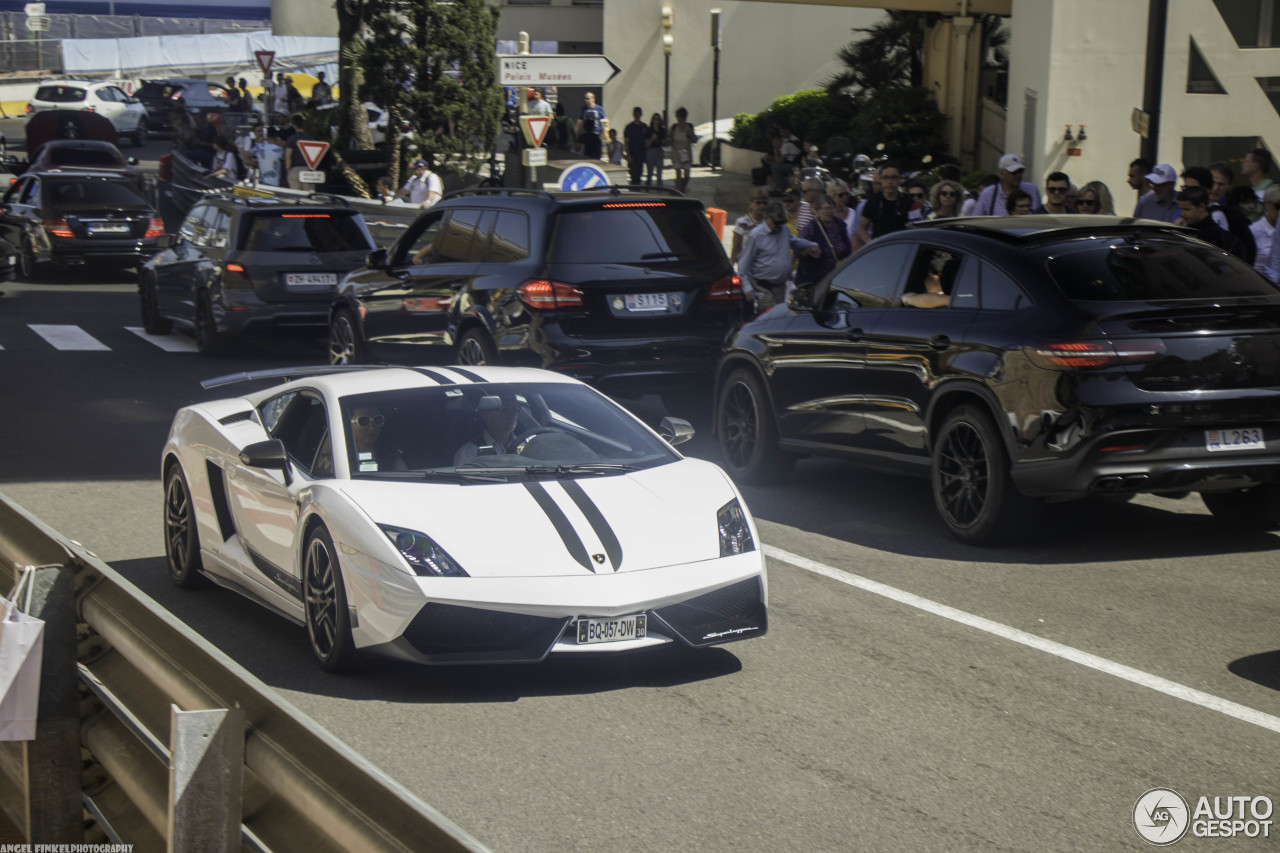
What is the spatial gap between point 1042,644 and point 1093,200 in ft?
23.5

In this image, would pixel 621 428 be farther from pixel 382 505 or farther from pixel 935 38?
pixel 935 38

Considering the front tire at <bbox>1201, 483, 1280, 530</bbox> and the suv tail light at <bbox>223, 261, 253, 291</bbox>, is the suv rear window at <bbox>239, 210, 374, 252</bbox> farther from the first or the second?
the front tire at <bbox>1201, 483, 1280, 530</bbox>

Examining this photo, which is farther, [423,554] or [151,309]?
[151,309]

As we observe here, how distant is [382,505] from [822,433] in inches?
184

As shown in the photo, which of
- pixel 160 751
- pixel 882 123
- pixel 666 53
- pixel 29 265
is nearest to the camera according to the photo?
pixel 160 751

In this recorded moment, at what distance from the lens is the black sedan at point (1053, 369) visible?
834 centimetres

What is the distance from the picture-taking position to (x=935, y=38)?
3369 centimetres

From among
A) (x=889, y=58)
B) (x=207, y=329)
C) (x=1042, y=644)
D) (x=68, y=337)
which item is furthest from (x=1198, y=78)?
(x=1042, y=644)

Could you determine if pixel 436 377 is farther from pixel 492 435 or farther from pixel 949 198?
pixel 949 198

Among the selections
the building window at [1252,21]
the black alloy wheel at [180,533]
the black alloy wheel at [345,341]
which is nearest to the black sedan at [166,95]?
the building window at [1252,21]

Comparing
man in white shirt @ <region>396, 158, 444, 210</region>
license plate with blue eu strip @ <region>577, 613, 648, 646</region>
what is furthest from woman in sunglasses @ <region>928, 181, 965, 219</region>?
man in white shirt @ <region>396, 158, 444, 210</region>

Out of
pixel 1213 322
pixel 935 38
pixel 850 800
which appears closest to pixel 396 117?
pixel 935 38

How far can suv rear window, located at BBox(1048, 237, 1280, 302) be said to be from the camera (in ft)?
28.4

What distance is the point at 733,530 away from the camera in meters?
6.77
